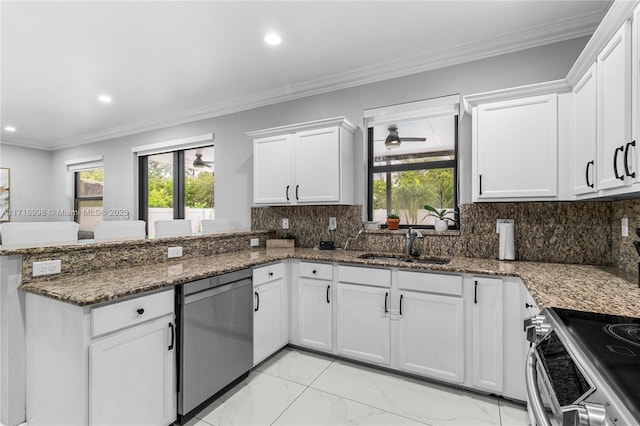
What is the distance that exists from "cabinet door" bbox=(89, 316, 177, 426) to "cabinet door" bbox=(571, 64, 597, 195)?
8.36ft

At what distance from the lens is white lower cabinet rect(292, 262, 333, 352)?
259 cm

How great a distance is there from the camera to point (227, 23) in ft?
7.55

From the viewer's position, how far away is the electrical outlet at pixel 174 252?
7.86ft

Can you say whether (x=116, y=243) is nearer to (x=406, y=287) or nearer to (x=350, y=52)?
(x=406, y=287)

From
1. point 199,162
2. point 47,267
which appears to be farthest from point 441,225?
point 199,162

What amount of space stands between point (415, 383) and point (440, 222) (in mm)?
1297

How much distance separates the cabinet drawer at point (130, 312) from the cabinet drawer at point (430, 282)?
155 centimetres

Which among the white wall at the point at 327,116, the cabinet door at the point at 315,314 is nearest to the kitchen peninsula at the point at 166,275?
the cabinet door at the point at 315,314

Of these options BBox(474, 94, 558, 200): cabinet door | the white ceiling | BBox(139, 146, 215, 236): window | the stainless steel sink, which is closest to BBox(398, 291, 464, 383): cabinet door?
the stainless steel sink

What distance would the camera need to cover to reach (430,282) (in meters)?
2.19

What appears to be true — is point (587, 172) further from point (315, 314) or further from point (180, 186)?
point (180, 186)

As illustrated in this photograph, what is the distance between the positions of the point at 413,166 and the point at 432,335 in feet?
5.20

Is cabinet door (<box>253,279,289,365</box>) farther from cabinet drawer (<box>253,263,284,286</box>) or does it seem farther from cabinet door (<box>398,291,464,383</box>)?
cabinet door (<box>398,291,464,383</box>)

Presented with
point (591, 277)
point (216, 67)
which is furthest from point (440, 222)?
point (216, 67)
